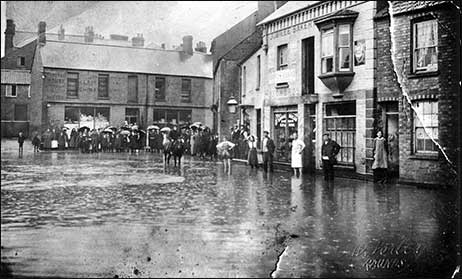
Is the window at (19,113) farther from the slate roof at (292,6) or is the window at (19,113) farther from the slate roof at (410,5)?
the slate roof at (410,5)

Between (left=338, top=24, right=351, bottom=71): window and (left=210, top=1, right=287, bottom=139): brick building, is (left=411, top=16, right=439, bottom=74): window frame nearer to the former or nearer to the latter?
(left=338, top=24, right=351, bottom=71): window

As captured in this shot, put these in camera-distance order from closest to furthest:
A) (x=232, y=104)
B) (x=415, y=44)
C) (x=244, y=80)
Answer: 1. (x=232, y=104)
2. (x=244, y=80)
3. (x=415, y=44)

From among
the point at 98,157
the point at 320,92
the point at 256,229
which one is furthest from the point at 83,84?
the point at 320,92

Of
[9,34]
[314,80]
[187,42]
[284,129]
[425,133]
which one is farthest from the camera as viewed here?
[314,80]

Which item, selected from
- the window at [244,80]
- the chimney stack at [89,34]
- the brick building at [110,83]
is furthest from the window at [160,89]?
the window at [244,80]

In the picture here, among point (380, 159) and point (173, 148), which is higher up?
point (173, 148)

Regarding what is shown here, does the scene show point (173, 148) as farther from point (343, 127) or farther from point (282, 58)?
point (343, 127)

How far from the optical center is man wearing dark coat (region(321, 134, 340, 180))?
4.65 meters

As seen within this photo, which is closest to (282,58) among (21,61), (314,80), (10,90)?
(314,80)

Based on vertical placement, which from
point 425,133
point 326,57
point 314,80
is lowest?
point 425,133

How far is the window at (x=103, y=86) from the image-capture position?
3.34 metres

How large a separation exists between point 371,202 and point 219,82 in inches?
95.5

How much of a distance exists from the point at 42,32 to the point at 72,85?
0.43 m

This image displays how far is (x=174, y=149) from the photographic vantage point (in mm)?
3689
